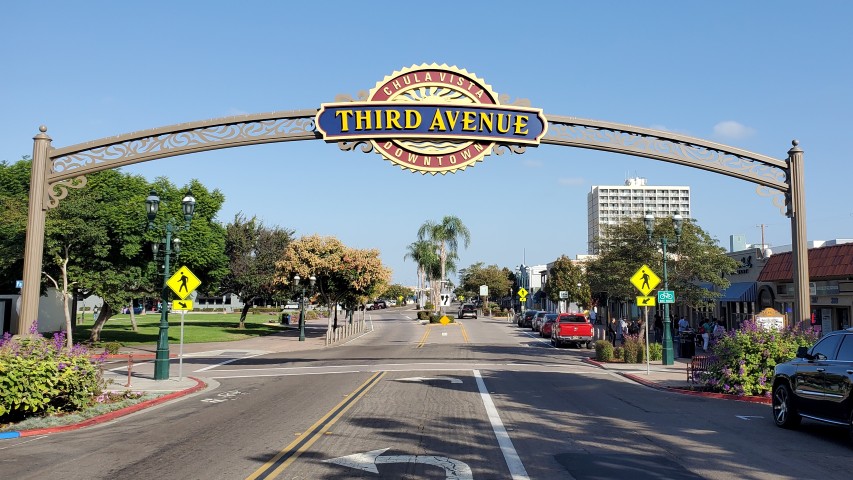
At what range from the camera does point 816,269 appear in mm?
28969

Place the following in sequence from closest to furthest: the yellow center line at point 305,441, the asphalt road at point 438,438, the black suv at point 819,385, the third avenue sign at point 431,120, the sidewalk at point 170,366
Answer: the yellow center line at point 305,441
the asphalt road at point 438,438
the black suv at point 819,385
the sidewalk at point 170,366
the third avenue sign at point 431,120

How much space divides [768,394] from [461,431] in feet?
29.6

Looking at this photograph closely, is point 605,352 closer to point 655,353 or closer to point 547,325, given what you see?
point 655,353

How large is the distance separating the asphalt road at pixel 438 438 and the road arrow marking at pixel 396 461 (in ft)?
0.09

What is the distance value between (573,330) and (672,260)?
6.85m

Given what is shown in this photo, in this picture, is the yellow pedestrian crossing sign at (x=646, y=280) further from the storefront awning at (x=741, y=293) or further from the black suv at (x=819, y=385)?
the storefront awning at (x=741, y=293)

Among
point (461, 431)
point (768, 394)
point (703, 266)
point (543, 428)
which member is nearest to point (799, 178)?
point (768, 394)

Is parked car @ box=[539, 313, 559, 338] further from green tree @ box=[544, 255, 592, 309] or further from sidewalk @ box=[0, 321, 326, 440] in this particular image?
sidewalk @ box=[0, 321, 326, 440]

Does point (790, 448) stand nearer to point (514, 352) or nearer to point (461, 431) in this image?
point (461, 431)

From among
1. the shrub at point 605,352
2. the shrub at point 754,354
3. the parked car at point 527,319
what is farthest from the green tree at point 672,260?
the parked car at point 527,319

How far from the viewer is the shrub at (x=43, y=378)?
1211 cm

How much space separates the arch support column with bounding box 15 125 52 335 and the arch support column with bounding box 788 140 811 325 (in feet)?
59.3

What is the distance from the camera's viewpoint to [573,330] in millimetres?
36281

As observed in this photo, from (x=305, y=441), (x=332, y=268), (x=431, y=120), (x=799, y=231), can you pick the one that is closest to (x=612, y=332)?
(x=332, y=268)
